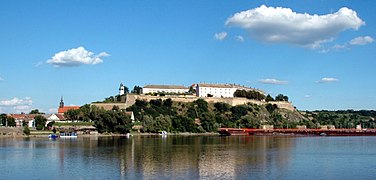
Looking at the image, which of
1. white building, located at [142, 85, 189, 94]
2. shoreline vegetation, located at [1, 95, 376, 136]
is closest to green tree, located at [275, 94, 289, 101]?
shoreline vegetation, located at [1, 95, 376, 136]

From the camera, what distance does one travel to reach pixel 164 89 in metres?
137

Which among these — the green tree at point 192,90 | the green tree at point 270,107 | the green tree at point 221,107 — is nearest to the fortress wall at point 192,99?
the green tree at point 270,107

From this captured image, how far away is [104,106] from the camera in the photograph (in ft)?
381

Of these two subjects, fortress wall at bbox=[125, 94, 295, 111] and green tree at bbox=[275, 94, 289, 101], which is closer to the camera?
fortress wall at bbox=[125, 94, 295, 111]

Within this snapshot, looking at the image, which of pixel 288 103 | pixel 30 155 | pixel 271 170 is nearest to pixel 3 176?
pixel 30 155

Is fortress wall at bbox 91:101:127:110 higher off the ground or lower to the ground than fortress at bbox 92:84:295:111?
lower

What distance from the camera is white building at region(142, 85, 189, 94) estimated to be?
135375mm

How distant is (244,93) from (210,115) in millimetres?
25746

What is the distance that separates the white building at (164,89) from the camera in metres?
135

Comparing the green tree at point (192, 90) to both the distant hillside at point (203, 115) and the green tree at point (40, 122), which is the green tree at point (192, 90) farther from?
the green tree at point (40, 122)

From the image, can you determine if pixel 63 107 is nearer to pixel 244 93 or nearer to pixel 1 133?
pixel 1 133

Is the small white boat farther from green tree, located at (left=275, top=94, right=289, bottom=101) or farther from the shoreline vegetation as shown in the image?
green tree, located at (left=275, top=94, right=289, bottom=101)

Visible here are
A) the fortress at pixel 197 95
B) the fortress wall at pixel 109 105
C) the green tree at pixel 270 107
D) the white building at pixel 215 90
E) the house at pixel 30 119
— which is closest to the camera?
the house at pixel 30 119

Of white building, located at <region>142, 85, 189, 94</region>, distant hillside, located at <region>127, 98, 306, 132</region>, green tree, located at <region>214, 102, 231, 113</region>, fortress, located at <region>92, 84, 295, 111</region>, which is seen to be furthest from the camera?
white building, located at <region>142, 85, 189, 94</region>
